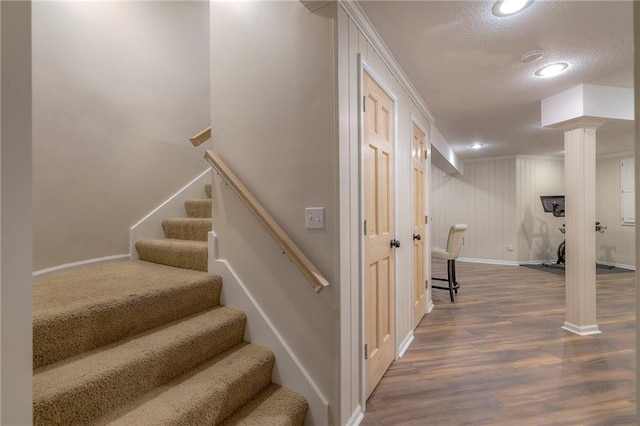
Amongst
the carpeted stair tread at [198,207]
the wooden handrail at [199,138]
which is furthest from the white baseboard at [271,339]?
the carpeted stair tread at [198,207]

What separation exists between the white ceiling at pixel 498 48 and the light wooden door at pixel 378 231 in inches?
15.6

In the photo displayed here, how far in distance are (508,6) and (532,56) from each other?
761 millimetres

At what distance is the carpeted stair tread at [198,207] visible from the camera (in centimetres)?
280

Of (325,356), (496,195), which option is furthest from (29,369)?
(496,195)

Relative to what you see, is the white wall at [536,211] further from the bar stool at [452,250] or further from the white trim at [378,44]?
the white trim at [378,44]

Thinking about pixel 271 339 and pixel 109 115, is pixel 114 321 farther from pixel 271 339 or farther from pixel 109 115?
pixel 109 115

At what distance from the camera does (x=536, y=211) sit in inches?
253

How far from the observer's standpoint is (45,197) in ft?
6.48

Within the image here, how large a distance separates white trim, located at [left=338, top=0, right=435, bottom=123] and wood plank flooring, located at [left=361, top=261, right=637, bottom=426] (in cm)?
238

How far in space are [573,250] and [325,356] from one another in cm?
297

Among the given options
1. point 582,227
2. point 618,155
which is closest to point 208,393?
point 582,227

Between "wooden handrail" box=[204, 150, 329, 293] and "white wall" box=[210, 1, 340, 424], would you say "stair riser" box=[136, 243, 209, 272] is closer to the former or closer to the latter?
"white wall" box=[210, 1, 340, 424]

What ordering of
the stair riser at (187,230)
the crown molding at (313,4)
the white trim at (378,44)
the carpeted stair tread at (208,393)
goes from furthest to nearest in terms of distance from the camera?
the stair riser at (187,230) → the white trim at (378,44) → the crown molding at (313,4) → the carpeted stair tread at (208,393)

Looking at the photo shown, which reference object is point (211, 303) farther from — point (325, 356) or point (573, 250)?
point (573, 250)
